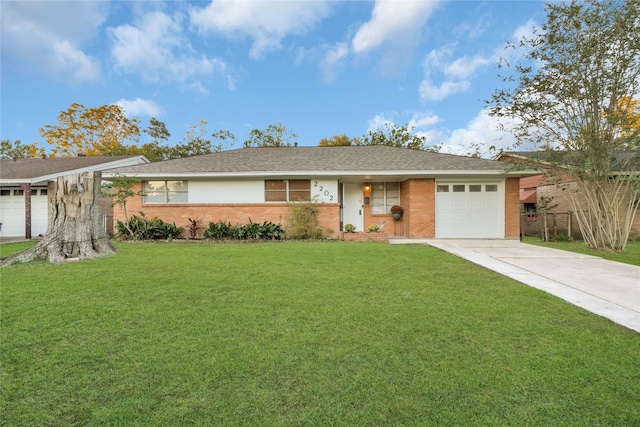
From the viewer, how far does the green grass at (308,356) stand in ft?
6.61

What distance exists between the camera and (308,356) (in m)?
2.72

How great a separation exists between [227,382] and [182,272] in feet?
14.1

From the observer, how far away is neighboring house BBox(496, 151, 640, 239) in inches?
433

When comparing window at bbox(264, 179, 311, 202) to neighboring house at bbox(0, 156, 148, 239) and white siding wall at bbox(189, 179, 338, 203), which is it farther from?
neighboring house at bbox(0, 156, 148, 239)

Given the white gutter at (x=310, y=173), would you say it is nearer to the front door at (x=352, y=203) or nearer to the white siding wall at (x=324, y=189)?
the white siding wall at (x=324, y=189)

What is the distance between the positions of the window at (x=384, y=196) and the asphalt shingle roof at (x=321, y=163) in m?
1.37

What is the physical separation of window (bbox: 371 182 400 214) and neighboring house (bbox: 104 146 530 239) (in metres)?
0.54

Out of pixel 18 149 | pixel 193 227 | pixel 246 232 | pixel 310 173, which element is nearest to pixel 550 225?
pixel 310 173

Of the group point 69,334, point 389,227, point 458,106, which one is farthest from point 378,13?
point 69,334

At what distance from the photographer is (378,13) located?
13250 millimetres

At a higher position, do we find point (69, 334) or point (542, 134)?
point (542, 134)

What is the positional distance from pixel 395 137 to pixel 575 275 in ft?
83.1

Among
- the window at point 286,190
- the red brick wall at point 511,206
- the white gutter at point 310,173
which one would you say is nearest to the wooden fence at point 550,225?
the red brick wall at point 511,206

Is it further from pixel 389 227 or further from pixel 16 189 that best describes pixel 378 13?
pixel 16 189
